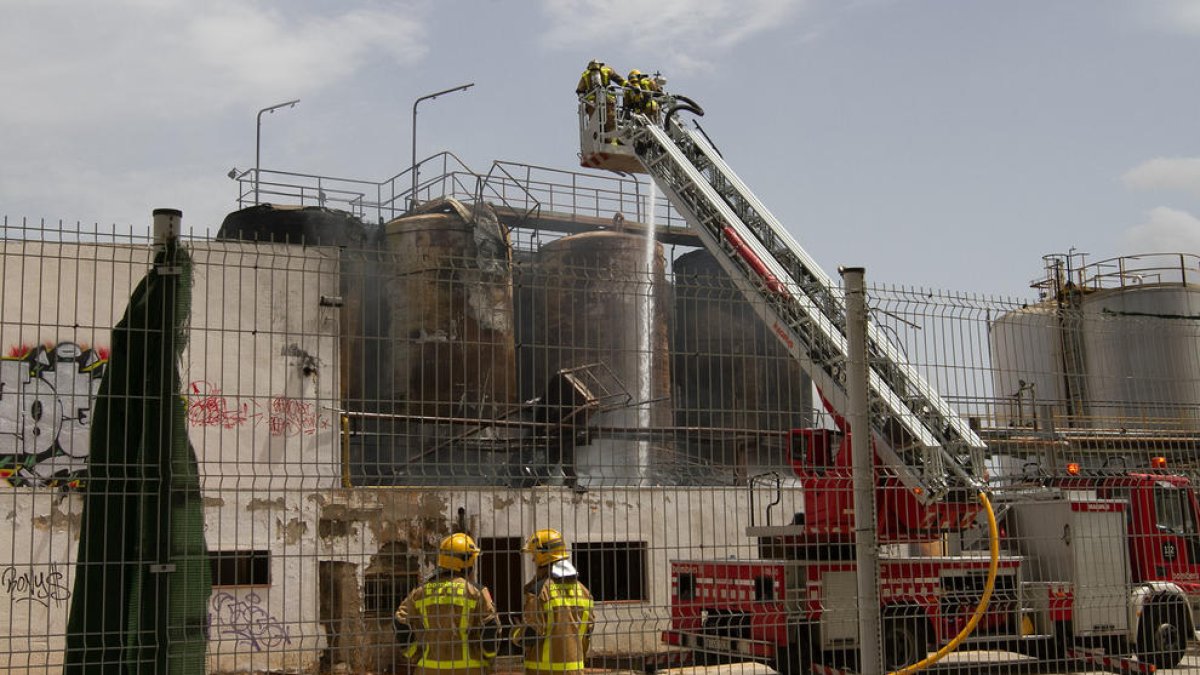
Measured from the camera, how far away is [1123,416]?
36.8 feet

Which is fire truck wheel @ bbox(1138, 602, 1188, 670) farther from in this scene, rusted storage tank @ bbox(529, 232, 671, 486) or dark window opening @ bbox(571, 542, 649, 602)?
rusted storage tank @ bbox(529, 232, 671, 486)

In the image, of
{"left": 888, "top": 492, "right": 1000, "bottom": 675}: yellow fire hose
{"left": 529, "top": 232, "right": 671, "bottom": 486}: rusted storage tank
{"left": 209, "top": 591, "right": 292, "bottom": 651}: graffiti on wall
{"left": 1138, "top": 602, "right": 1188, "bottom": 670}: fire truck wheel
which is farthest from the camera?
{"left": 1138, "top": 602, "right": 1188, "bottom": 670}: fire truck wheel

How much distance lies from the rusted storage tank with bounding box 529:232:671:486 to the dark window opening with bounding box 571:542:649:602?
0.52m

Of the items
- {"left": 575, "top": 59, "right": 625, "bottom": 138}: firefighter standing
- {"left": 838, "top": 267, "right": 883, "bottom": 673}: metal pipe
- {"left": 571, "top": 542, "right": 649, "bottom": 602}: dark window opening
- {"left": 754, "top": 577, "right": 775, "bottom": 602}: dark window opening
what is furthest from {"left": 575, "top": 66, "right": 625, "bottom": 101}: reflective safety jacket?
{"left": 838, "top": 267, "right": 883, "bottom": 673}: metal pipe

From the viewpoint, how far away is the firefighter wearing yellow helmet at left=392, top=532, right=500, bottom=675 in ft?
26.2

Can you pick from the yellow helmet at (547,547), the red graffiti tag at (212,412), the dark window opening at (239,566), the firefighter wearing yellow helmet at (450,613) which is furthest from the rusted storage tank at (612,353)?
the dark window opening at (239,566)

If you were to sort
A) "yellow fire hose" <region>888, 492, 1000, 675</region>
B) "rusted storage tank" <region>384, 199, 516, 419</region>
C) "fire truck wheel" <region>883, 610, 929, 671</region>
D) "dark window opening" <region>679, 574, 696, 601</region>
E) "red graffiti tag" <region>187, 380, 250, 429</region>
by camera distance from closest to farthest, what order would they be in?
"red graffiti tag" <region>187, 380, 250, 429</region>, "rusted storage tank" <region>384, 199, 516, 419</region>, "yellow fire hose" <region>888, 492, 1000, 675</region>, "fire truck wheel" <region>883, 610, 929, 671</region>, "dark window opening" <region>679, 574, 696, 601</region>

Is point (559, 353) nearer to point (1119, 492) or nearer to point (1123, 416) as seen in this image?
point (1123, 416)

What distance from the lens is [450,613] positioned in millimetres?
8070

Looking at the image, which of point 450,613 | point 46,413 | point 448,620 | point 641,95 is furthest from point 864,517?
point 641,95

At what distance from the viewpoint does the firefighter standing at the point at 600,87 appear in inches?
859

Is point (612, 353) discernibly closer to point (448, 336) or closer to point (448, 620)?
point (448, 336)

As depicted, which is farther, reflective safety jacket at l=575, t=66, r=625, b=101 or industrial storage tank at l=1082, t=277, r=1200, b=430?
reflective safety jacket at l=575, t=66, r=625, b=101

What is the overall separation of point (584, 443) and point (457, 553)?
1.89m
